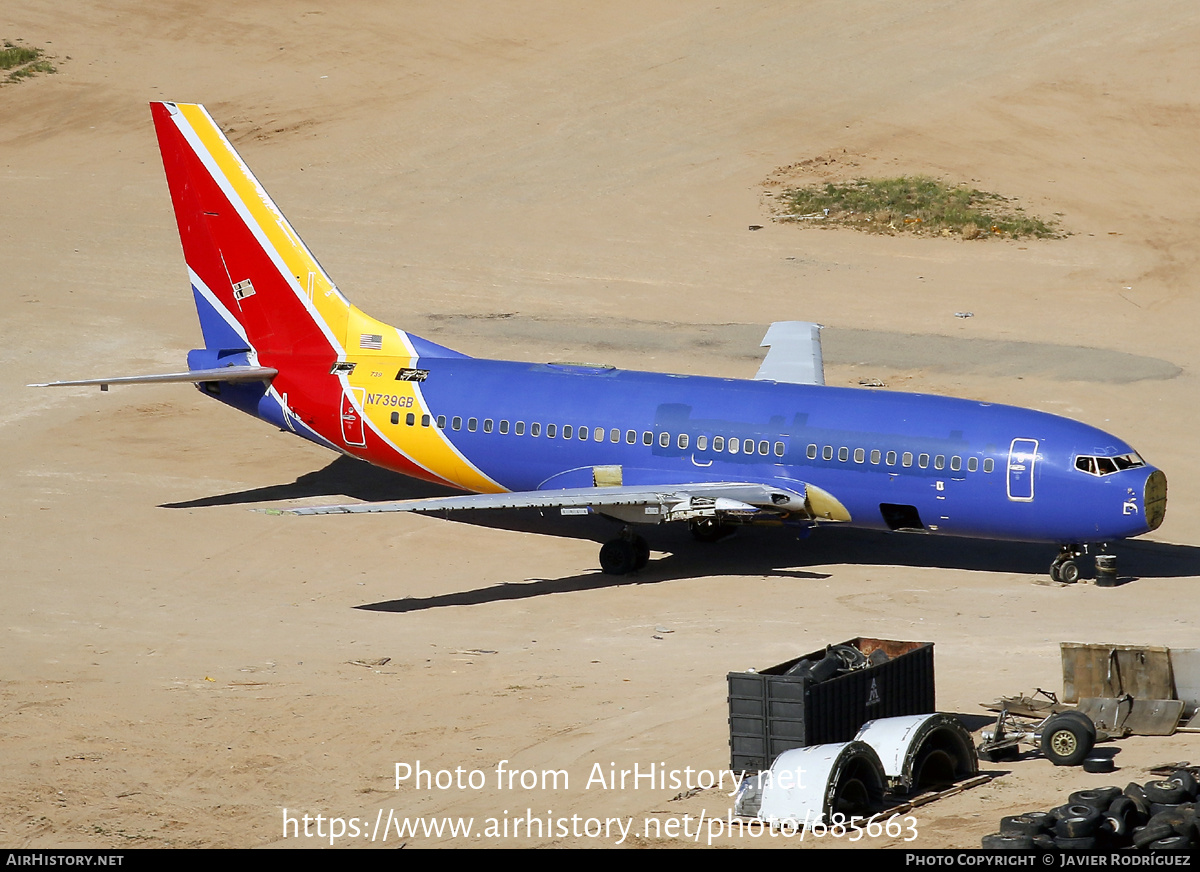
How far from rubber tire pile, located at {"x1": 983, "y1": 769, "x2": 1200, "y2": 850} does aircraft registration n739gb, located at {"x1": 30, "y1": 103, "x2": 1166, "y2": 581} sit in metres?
14.4

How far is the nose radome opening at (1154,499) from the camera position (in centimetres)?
3694

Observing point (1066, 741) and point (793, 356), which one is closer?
point (1066, 741)

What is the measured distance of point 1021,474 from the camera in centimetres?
3731

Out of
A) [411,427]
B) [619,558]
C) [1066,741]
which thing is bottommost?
[1066,741]

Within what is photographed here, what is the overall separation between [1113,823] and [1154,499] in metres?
15.8

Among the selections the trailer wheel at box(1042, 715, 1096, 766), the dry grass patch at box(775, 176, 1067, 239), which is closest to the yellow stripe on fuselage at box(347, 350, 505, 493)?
the trailer wheel at box(1042, 715, 1096, 766)

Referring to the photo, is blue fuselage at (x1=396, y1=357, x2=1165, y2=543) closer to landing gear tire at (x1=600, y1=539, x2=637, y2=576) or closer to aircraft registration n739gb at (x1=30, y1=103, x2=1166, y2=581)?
aircraft registration n739gb at (x1=30, y1=103, x2=1166, y2=581)

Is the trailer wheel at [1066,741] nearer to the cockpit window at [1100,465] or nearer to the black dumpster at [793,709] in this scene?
the black dumpster at [793,709]

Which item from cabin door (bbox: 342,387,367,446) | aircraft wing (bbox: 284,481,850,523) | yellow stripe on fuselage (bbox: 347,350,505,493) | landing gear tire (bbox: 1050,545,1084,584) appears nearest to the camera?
aircraft wing (bbox: 284,481,850,523)

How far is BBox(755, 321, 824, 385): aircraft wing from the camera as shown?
45219mm

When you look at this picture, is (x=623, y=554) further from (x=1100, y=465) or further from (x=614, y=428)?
(x=1100, y=465)

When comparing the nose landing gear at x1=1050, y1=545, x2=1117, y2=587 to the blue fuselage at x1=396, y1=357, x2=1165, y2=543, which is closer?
the blue fuselage at x1=396, y1=357, x2=1165, y2=543

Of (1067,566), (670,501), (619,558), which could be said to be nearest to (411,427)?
(619,558)

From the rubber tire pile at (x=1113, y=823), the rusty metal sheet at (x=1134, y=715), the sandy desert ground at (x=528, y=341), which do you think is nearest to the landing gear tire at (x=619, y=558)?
the sandy desert ground at (x=528, y=341)
